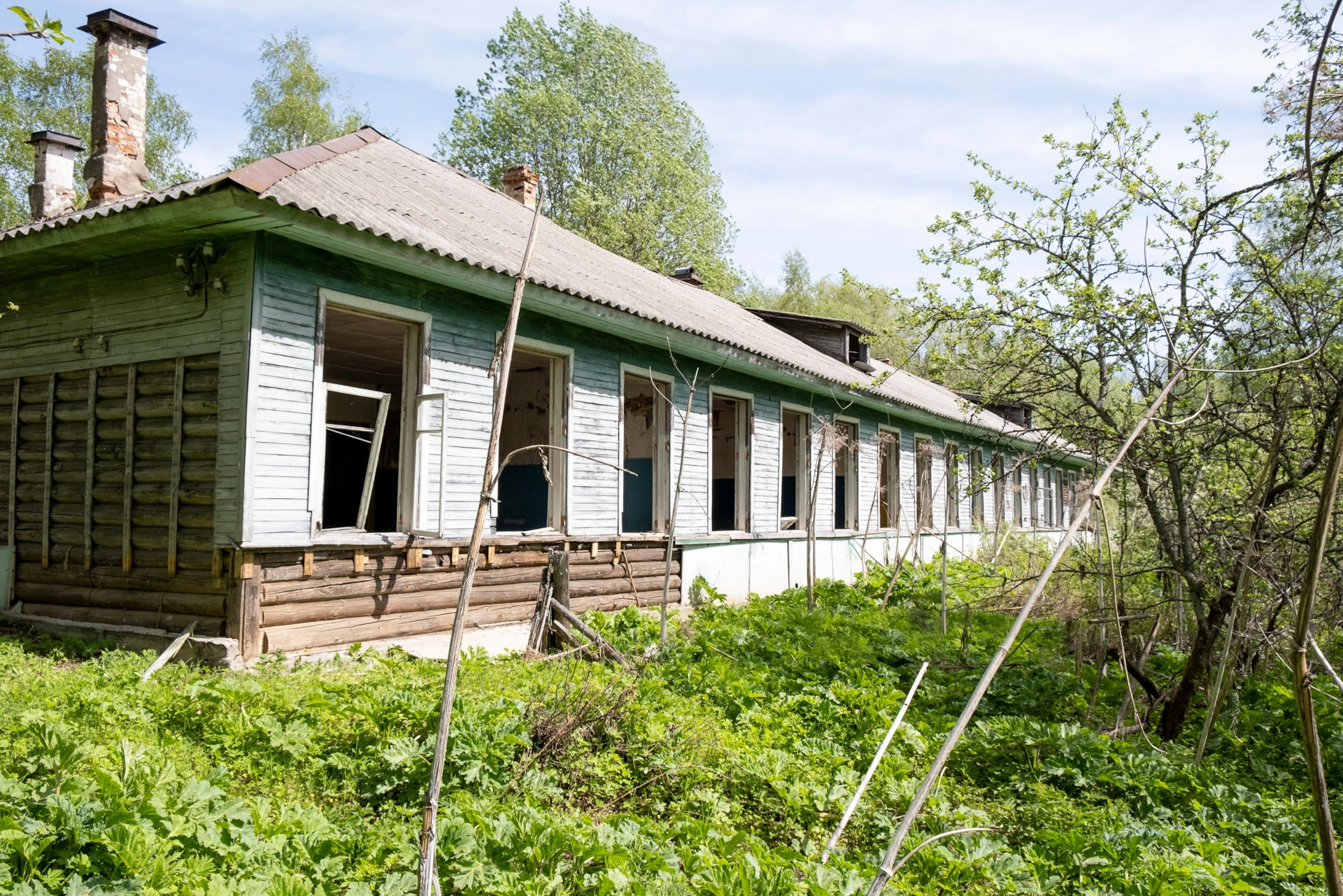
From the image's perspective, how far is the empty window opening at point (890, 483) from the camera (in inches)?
680

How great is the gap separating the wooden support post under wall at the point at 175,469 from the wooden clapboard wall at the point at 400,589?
907 mm

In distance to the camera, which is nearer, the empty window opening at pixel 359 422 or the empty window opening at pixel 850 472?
the empty window opening at pixel 359 422

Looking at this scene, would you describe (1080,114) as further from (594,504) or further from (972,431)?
(972,431)

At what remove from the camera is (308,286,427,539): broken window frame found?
270 inches

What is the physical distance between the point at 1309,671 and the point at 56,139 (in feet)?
38.1

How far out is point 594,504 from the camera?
9.64 meters

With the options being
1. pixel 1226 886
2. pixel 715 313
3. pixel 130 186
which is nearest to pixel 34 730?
pixel 1226 886

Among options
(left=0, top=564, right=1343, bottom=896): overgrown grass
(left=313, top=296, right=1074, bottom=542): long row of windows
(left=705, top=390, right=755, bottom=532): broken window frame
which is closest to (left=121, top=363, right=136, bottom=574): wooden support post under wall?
(left=0, top=564, right=1343, bottom=896): overgrown grass

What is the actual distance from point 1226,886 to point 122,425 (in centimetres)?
806

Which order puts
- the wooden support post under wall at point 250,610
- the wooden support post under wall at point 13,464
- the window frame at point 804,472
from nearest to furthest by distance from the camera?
1. the wooden support post under wall at point 250,610
2. the wooden support post under wall at point 13,464
3. the window frame at point 804,472

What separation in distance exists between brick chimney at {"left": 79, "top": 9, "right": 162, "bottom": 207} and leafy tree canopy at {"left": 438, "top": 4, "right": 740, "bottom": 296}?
22876 mm

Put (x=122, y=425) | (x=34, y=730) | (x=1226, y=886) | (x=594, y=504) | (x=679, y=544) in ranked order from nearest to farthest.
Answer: (x=1226, y=886) → (x=34, y=730) → (x=122, y=425) → (x=594, y=504) → (x=679, y=544)

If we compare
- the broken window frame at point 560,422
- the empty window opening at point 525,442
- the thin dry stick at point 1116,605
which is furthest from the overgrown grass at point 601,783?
the empty window opening at point 525,442

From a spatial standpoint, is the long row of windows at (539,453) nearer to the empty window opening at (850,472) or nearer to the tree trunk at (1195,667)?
the empty window opening at (850,472)
